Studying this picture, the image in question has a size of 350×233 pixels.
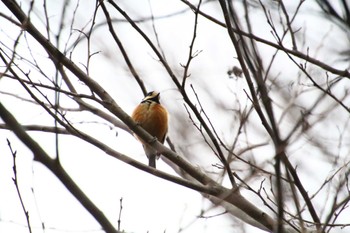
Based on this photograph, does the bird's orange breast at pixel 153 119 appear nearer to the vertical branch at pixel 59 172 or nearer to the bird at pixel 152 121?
the bird at pixel 152 121

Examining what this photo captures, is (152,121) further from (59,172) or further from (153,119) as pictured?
(59,172)

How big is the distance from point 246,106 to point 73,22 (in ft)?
4.81

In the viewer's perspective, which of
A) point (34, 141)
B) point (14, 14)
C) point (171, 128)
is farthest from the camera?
point (171, 128)

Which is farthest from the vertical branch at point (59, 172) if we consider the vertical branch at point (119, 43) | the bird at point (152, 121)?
the bird at point (152, 121)

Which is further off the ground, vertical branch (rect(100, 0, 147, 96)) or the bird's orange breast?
the bird's orange breast

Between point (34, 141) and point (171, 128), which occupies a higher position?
point (171, 128)

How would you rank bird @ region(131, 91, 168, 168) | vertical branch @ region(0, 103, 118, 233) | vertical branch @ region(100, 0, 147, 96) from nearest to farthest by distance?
vertical branch @ region(0, 103, 118, 233) → vertical branch @ region(100, 0, 147, 96) → bird @ region(131, 91, 168, 168)

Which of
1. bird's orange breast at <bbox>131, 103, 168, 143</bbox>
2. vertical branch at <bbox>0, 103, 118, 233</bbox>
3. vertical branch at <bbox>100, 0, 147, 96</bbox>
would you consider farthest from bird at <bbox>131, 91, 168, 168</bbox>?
vertical branch at <bbox>0, 103, 118, 233</bbox>

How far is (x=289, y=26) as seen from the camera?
3.25 meters

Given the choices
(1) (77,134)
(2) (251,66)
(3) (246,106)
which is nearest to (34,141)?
(2) (251,66)

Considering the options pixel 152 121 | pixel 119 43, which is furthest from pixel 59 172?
pixel 152 121

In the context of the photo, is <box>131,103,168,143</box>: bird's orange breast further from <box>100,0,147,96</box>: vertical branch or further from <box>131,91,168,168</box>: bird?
<box>100,0,147,96</box>: vertical branch

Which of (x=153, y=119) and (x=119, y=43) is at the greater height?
(x=153, y=119)

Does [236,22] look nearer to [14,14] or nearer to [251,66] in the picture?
[251,66]
